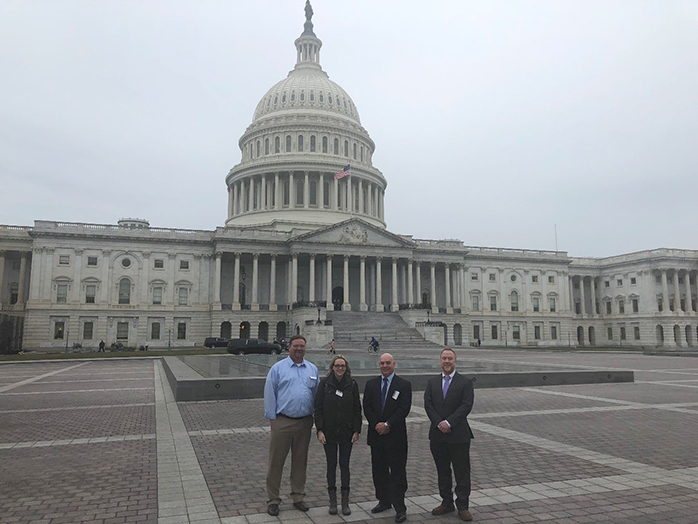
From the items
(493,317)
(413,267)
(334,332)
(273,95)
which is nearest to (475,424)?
(334,332)

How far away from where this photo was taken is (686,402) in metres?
17.7

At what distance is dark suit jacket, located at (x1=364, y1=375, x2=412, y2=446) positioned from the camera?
7.36 metres

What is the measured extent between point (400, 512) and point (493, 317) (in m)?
84.8

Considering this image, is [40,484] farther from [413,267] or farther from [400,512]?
[413,267]

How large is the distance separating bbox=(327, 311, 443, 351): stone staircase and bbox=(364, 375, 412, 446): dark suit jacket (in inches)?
1976

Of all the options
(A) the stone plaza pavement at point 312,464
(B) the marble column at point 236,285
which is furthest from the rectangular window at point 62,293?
(A) the stone plaza pavement at point 312,464

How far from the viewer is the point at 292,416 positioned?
7684 mm

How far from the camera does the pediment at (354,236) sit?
2970 inches

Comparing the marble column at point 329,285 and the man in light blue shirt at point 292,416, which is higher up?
the marble column at point 329,285

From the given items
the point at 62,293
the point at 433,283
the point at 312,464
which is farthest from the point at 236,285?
the point at 312,464

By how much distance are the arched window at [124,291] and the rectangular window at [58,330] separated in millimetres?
7267

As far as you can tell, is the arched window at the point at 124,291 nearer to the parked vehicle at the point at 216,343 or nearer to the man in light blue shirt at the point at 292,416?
the parked vehicle at the point at 216,343

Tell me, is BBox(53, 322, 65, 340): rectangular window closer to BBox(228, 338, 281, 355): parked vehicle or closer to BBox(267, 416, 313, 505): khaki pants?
BBox(228, 338, 281, 355): parked vehicle

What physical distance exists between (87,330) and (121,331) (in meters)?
3.97
